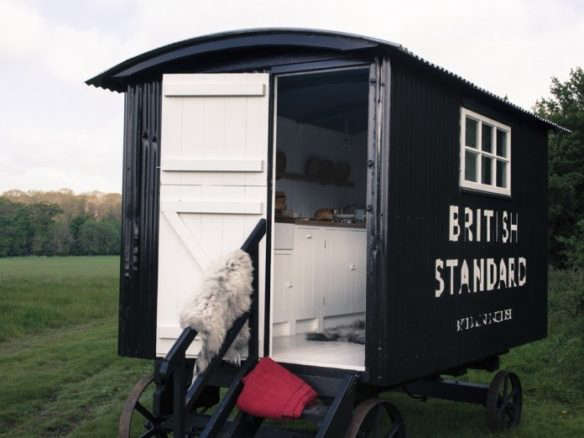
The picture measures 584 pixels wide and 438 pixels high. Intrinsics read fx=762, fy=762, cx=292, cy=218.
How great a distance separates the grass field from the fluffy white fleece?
2577mm

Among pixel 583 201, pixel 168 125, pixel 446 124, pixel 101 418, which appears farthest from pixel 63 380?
pixel 583 201

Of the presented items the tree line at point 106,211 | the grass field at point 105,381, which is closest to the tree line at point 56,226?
the tree line at point 106,211

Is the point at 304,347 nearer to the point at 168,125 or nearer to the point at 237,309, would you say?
the point at 237,309

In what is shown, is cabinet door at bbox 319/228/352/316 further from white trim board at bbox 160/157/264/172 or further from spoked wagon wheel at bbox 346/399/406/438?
white trim board at bbox 160/157/264/172

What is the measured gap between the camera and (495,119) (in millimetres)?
7453

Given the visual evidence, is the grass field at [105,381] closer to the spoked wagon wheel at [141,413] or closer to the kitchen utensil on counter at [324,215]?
the spoked wagon wheel at [141,413]

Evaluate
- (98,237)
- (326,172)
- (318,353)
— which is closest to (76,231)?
(98,237)

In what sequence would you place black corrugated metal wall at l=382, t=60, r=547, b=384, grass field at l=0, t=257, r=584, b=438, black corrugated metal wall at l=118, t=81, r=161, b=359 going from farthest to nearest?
grass field at l=0, t=257, r=584, b=438 < black corrugated metal wall at l=118, t=81, r=161, b=359 < black corrugated metal wall at l=382, t=60, r=547, b=384

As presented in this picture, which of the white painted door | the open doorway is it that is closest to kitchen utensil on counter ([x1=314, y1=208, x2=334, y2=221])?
the open doorway

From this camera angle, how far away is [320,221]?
7668 millimetres

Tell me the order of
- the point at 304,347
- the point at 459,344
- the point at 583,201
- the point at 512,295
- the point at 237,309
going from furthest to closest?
the point at 583,201
the point at 512,295
the point at 459,344
the point at 304,347
the point at 237,309

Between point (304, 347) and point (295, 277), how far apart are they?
96 centimetres

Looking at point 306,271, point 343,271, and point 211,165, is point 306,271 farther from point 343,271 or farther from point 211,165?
point 211,165

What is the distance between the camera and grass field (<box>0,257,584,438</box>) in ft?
25.4
